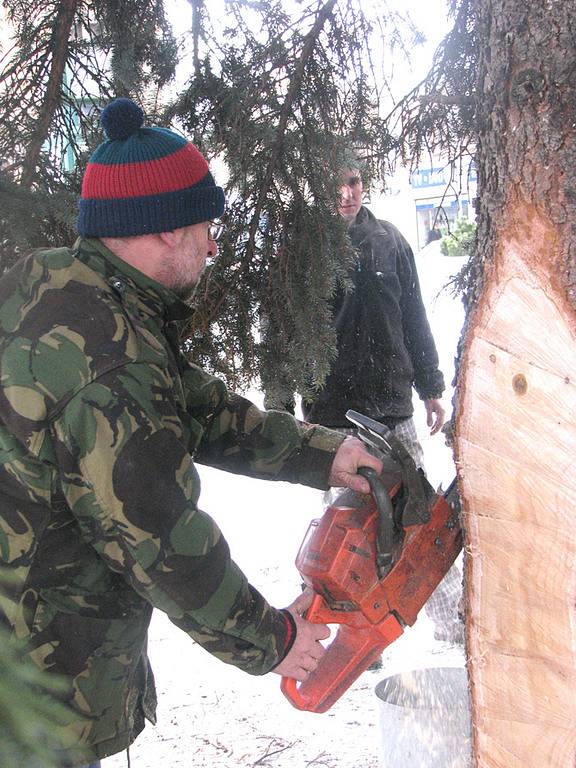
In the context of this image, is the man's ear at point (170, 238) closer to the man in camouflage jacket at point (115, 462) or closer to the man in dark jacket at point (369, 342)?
the man in camouflage jacket at point (115, 462)

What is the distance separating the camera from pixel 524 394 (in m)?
1.81

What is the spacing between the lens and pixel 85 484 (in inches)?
66.2

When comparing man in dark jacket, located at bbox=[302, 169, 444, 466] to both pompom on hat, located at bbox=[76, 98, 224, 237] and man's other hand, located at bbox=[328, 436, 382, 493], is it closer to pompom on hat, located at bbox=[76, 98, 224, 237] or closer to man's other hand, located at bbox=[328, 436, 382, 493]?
man's other hand, located at bbox=[328, 436, 382, 493]

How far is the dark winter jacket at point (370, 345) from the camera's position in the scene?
3926 millimetres

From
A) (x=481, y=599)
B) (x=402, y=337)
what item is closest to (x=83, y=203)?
(x=481, y=599)

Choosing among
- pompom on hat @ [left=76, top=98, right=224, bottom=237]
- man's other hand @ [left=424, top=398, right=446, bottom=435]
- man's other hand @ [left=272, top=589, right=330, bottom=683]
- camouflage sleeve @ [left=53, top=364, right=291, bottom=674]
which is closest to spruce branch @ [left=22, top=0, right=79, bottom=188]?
pompom on hat @ [left=76, top=98, right=224, bottom=237]

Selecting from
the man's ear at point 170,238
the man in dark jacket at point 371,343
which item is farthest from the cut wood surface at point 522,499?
the man in dark jacket at point 371,343

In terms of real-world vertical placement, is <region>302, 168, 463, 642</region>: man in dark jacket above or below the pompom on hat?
below

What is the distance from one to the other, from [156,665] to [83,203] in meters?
2.92

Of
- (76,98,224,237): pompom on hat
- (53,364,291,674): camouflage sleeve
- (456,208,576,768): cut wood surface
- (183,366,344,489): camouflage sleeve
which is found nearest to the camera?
(53,364,291,674): camouflage sleeve

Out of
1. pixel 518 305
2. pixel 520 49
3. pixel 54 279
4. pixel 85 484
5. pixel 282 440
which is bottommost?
pixel 282 440

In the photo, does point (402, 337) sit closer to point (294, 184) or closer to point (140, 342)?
point (294, 184)

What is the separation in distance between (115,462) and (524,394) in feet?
2.92

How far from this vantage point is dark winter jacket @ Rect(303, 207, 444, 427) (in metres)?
3.93
